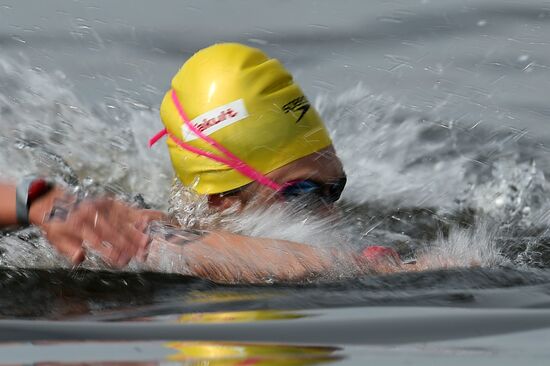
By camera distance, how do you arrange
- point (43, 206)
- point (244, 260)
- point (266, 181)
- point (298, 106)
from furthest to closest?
1. point (298, 106)
2. point (266, 181)
3. point (244, 260)
4. point (43, 206)

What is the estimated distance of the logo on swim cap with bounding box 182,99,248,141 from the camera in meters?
5.17

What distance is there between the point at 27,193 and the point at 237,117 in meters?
1.19

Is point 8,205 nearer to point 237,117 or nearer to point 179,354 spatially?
point 237,117

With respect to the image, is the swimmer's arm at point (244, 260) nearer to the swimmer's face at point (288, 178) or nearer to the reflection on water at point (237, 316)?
the swimmer's face at point (288, 178)

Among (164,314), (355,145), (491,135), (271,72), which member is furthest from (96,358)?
(491,135)

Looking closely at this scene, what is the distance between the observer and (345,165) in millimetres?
7914

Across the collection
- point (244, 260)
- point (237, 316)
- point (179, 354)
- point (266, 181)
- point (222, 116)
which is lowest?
point (244, 260)

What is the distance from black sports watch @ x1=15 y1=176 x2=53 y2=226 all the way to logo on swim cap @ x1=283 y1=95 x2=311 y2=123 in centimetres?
132

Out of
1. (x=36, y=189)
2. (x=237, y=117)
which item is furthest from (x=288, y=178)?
(x=36, y=189)

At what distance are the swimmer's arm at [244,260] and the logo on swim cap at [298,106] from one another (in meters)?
0.75

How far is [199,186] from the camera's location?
5211 mm

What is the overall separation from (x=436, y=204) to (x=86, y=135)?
241cm

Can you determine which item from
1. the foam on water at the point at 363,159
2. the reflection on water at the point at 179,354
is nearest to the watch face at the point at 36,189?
the reflection on water at the point at 179,354

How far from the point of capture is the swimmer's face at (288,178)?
512cm
